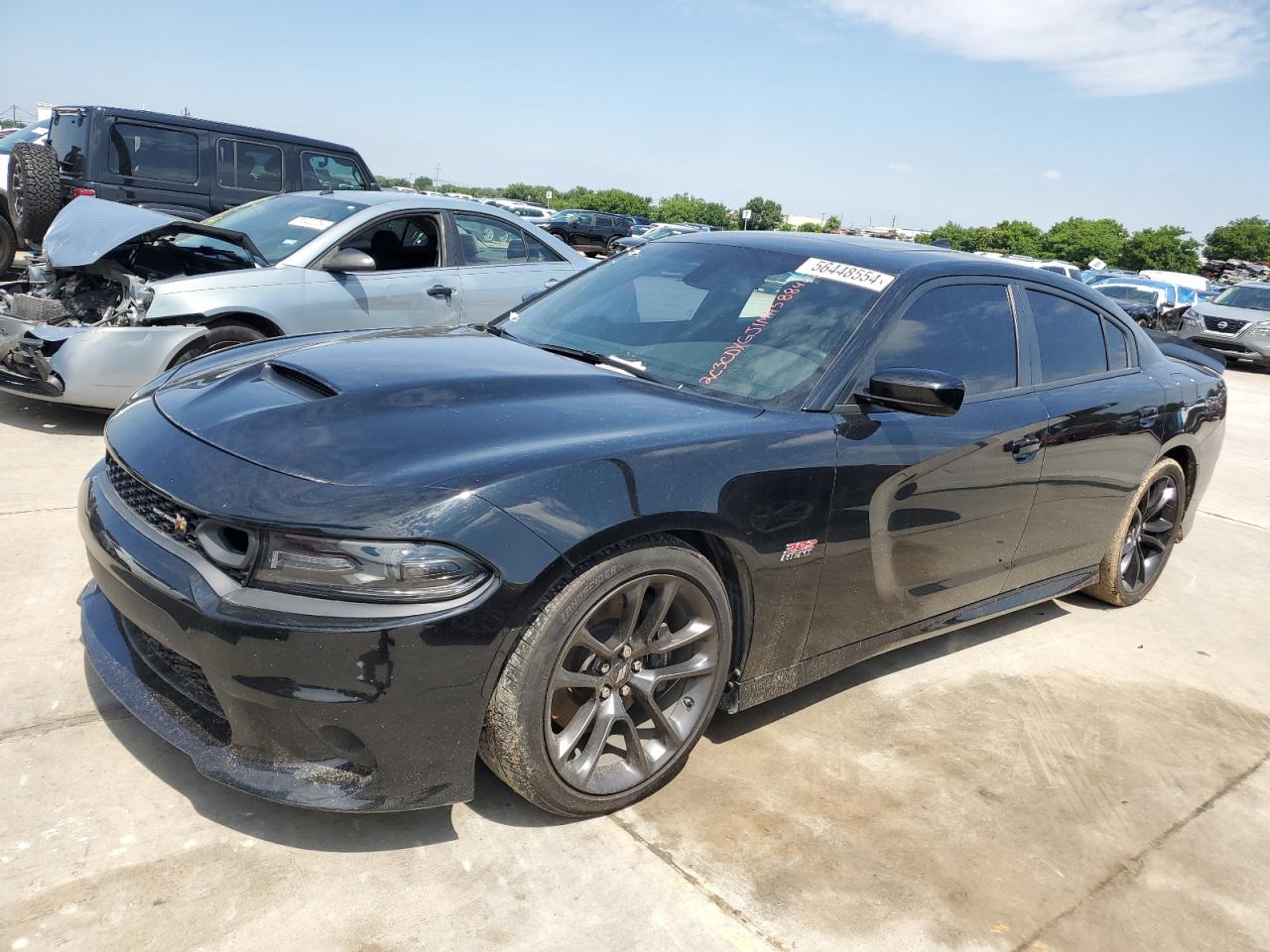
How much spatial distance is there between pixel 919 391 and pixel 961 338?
68cm

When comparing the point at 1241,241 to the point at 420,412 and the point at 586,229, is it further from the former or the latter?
the point at 420,412

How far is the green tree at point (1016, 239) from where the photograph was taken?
46938mm

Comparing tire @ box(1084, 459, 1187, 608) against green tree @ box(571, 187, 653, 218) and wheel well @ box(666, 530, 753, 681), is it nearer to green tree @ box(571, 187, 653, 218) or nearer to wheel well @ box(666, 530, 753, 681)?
wheel well @ box(666, 530, 753, 681)

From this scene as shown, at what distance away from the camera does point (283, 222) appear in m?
6.48

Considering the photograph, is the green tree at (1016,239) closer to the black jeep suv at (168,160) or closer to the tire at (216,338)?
the black jeep suv at (168,160)

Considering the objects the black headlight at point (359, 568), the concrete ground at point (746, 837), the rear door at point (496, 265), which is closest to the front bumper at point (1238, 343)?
the rear door at point (496, 265)

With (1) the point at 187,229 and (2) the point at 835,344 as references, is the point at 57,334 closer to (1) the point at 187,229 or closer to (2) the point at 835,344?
(1) the point at 187,229

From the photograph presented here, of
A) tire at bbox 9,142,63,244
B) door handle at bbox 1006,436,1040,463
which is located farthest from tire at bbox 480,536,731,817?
tire at bbox 9,142,63,244

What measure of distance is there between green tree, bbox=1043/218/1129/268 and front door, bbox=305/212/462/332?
42.8 m

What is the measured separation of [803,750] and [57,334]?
472 centimetres

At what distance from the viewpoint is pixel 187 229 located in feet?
18.4

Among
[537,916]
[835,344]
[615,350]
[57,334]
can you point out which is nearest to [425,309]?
[57,334]

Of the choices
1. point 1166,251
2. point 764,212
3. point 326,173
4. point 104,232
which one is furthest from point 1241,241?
point 104,232

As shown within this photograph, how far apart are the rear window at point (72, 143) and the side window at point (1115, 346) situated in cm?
858
